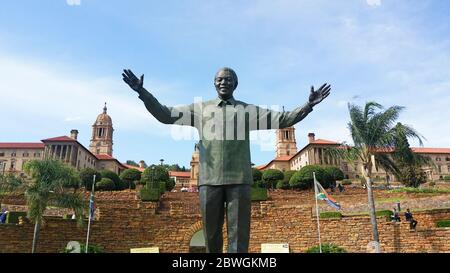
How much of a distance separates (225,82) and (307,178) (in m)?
38.7

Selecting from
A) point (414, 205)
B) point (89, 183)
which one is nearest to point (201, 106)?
point (414, 205)

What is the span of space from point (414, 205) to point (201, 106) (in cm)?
2663

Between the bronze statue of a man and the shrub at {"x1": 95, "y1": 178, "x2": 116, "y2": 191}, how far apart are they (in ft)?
132

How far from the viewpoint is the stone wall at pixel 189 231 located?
18.5 metres

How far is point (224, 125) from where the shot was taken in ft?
13.9

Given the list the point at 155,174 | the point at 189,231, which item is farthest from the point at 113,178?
the point at 189,231

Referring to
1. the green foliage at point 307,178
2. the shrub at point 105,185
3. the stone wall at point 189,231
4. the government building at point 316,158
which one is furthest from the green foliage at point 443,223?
the government building at point 316,158

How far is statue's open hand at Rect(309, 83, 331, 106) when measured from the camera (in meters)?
4.21

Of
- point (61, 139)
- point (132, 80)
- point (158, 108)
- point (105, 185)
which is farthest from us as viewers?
point (61, 139)

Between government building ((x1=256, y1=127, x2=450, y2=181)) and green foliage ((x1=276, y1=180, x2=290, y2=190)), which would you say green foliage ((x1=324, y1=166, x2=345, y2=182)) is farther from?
government building ((x1=256, y1=127, x2=450, y2=181))

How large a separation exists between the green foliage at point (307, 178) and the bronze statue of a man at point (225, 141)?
38.1m

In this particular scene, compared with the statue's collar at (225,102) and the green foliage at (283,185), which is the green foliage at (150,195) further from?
the green foliage at (283,185)

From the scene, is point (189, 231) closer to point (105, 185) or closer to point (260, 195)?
point (260, 195)
